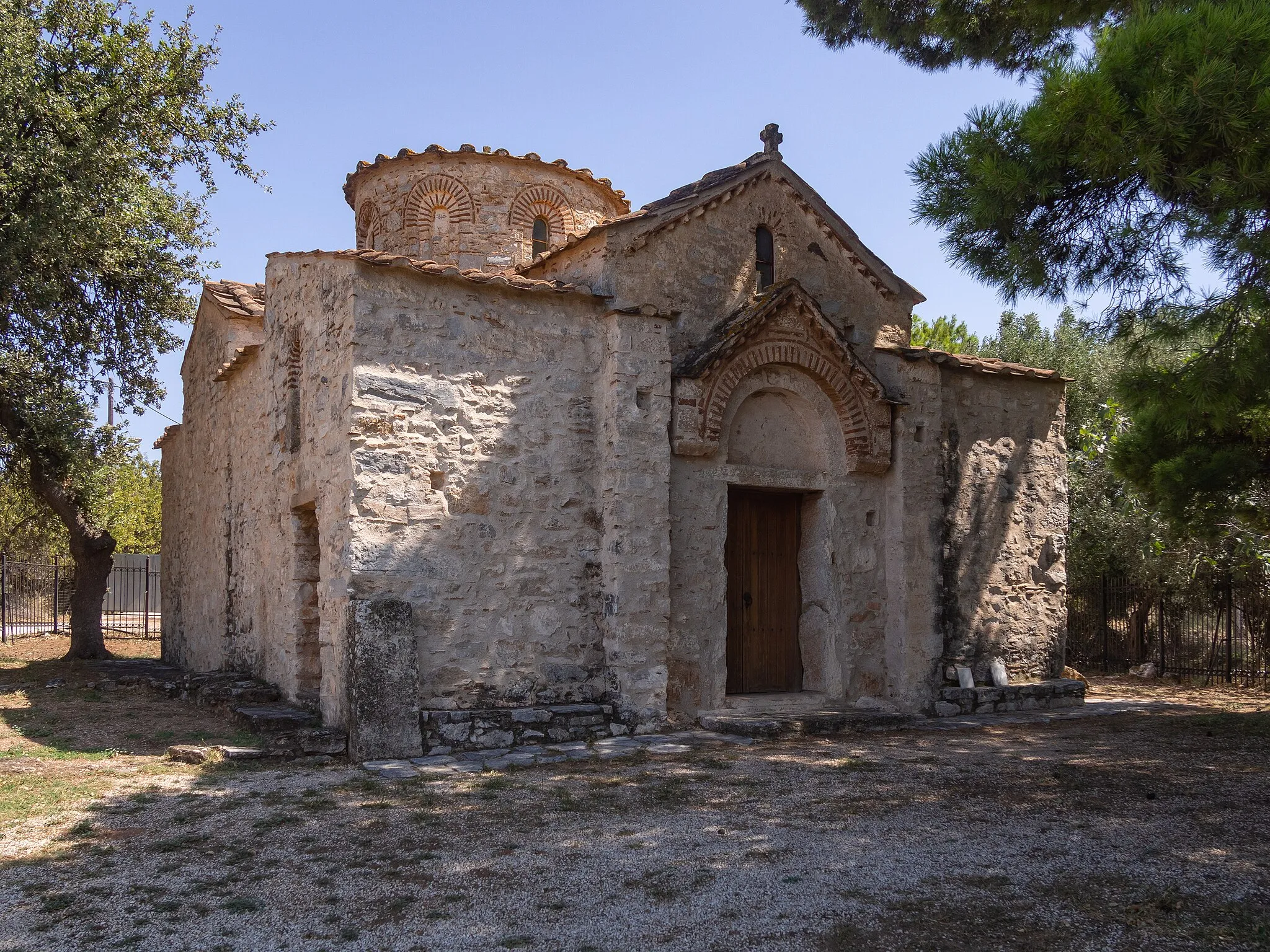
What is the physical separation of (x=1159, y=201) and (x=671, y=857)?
5307mm

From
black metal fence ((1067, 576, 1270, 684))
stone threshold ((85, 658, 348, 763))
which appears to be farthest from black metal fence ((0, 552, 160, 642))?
black metal fence ((1067, 576, 1270, 684))

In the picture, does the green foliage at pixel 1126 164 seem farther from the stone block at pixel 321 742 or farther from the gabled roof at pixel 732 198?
the stone block at pixel 321 742

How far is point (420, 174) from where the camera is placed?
13695mm

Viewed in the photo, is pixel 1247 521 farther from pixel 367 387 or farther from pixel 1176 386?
pixel 367 387

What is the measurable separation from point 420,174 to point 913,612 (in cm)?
881

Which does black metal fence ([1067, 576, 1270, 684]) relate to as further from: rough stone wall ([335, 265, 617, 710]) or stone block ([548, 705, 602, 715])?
rough stone wall ([335, 265, 617, 710])

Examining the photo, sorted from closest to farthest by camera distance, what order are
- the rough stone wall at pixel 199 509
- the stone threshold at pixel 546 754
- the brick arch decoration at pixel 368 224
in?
the stone threshold at pixel 546 754 < the rough stone wall at pixel 199 509 < the brick arch decoration at pixel 368 224

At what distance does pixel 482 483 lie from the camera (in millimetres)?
8570

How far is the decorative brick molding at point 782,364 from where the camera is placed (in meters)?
9.34

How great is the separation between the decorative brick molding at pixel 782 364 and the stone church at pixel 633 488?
3 cm

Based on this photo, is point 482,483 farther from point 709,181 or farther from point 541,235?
point 541,235

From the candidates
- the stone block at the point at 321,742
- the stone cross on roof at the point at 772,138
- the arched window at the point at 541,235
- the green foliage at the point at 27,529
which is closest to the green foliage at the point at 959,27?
the stone cross on roof at the point at 772,138

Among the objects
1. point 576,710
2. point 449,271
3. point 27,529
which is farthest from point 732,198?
point 27,529

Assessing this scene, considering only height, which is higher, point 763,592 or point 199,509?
point 199,509
